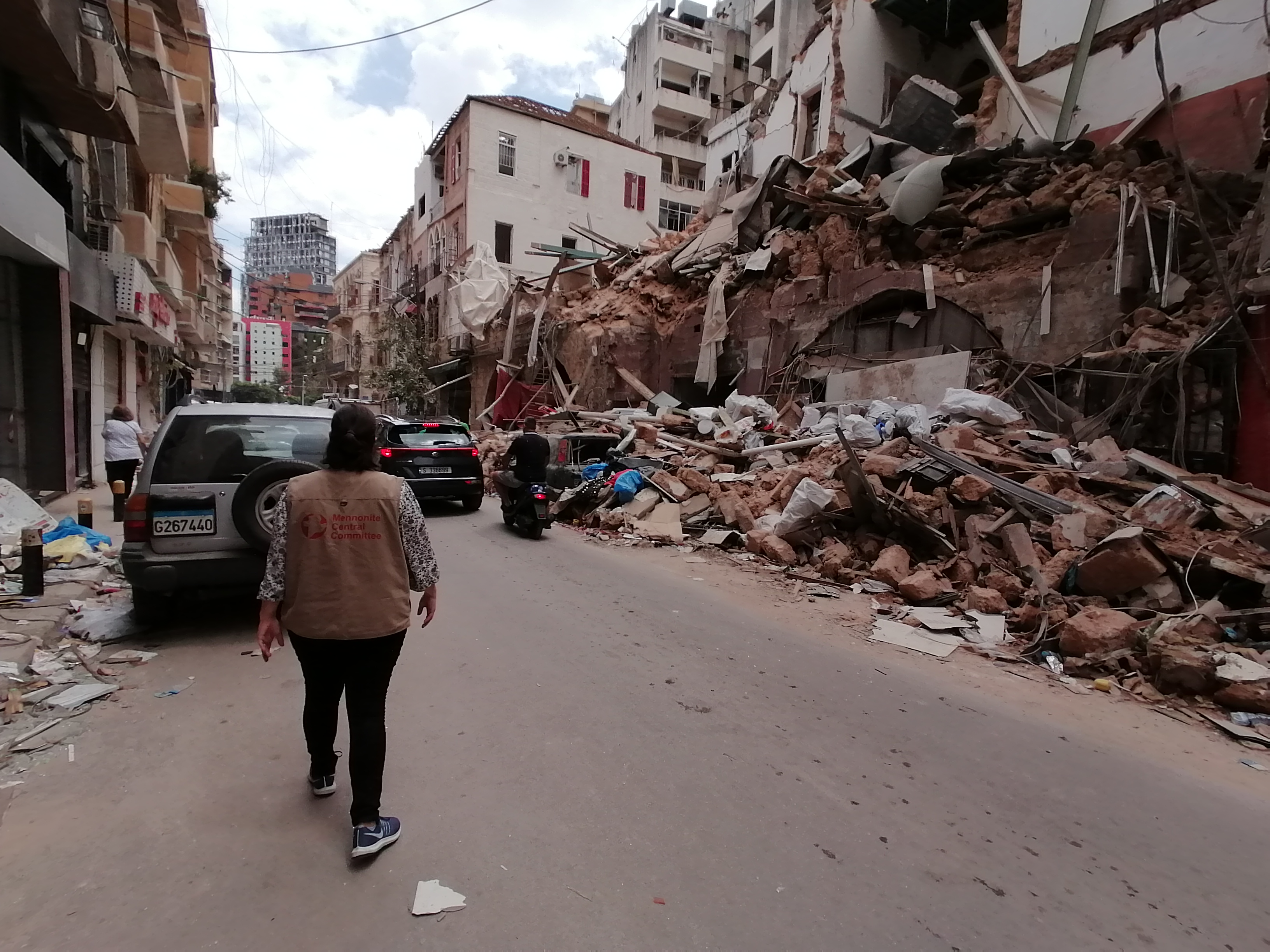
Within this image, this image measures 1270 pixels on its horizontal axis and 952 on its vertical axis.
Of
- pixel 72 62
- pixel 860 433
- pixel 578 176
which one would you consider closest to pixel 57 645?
pixel 72 62

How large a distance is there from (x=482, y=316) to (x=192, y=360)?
56.6 ft

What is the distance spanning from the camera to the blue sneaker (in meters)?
2.52

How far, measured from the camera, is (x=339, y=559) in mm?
2578

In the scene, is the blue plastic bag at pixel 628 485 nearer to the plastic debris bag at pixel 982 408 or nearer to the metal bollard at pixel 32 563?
the plastic debris bag at pixel 982 408

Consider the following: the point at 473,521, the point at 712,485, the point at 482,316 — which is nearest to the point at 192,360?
the point at 482,316

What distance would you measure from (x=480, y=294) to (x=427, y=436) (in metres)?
19.7

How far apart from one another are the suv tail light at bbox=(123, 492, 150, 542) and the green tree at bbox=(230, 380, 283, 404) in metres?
58.3

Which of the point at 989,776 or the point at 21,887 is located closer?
the point at 21,887

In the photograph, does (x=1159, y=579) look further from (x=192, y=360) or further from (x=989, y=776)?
(x=192, y=360)

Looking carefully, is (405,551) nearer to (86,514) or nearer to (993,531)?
A: (993,531)

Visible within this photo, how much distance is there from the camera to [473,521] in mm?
11039

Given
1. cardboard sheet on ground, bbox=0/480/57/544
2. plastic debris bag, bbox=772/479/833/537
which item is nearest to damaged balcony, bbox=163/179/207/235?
cardboard sheet on ground, bbox=0/480/57/544

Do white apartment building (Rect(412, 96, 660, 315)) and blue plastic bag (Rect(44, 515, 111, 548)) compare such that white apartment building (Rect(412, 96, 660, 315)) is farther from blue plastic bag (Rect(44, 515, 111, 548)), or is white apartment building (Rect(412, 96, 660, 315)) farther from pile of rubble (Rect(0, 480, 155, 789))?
pile of rubble (Rect(0, 480, 155, 789))

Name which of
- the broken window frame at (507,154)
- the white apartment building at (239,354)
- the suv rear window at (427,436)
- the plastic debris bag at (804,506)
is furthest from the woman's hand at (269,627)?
the white apartment building at (239,354)
